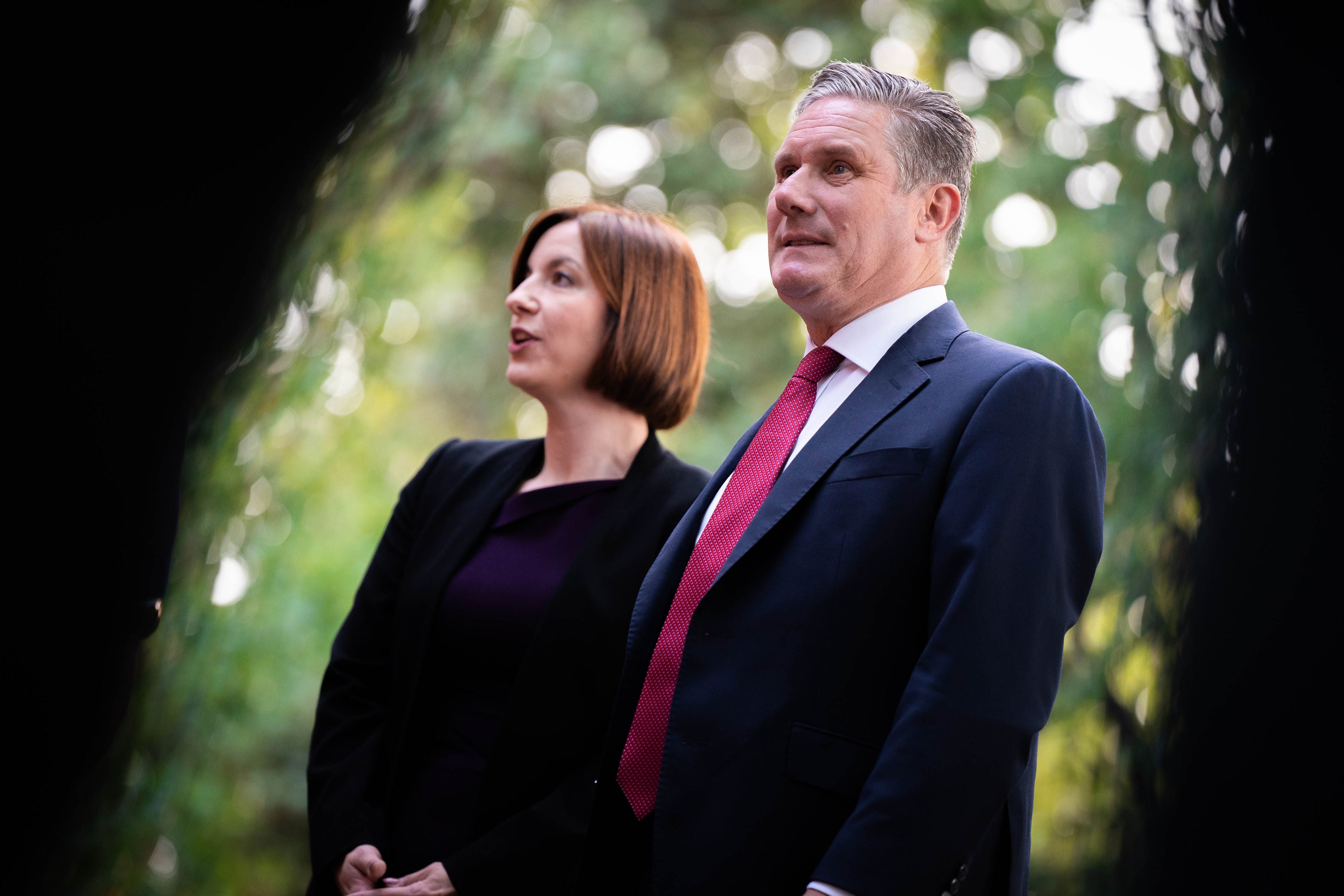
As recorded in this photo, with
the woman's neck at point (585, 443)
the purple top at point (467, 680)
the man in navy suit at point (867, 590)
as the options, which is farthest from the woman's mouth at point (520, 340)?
the man in navy suit at point (867, 590)

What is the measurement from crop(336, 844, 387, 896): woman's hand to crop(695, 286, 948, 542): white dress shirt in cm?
111

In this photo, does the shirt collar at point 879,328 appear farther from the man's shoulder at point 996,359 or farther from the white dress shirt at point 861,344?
the man's shoulder at point 996,359

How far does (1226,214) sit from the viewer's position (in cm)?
190

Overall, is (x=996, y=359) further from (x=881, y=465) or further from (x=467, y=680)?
(x=467, y=680)

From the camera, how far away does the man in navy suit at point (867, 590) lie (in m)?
1.42

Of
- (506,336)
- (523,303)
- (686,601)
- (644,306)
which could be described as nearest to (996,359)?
(686,601)

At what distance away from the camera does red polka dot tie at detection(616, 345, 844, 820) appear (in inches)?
70.5

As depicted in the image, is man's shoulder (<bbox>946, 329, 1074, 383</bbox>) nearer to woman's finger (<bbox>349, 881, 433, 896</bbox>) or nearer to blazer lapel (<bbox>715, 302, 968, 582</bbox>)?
blazer lapel (<bbox>715, 302, 968, 582</bbox>)

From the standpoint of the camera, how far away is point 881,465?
5.39 feet

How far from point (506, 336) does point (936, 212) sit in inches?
268

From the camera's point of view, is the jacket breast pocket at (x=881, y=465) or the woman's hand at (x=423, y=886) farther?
the woman's hand at (x=423, y=886)

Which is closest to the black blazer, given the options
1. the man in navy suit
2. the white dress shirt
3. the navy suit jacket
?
the man in navy suit

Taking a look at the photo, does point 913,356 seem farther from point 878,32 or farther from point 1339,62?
point 878,32

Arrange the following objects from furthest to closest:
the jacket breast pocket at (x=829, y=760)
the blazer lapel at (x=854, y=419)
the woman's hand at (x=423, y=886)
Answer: the woman's hand at (x=423, y=886) < the blazer lapel at (x=854, y=419) < the jacket breast pocket at (x=829, y=760)
